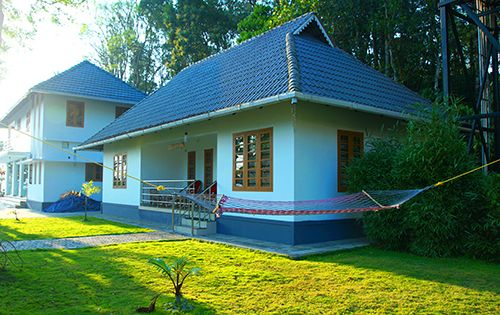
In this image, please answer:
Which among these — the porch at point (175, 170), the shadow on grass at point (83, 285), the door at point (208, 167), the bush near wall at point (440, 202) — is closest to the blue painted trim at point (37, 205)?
the porch at point (175, 170)

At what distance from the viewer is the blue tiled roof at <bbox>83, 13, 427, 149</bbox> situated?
Result: 9613mm

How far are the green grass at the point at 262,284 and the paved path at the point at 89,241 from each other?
972 mm

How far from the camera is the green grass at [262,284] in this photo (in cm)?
458

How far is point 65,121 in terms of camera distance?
21.1 m

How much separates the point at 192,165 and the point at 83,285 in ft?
34.1

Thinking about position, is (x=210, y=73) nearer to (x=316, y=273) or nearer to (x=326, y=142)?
(x=326, y=142)

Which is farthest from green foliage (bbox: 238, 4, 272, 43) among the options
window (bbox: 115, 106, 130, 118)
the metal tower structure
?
the metal tower structure

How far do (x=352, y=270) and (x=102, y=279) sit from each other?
3653 mm

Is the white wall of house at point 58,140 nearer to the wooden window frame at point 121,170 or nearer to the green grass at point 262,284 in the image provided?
the wooden window frame at point 121,170

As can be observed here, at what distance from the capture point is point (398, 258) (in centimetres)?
741

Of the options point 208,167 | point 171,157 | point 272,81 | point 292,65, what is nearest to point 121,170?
point 171,157

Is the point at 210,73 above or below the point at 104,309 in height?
above

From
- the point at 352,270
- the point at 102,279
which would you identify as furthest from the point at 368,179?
the point at 102,279

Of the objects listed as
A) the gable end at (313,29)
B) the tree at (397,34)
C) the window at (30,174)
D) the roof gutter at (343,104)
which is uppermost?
the tree at (397,34)
